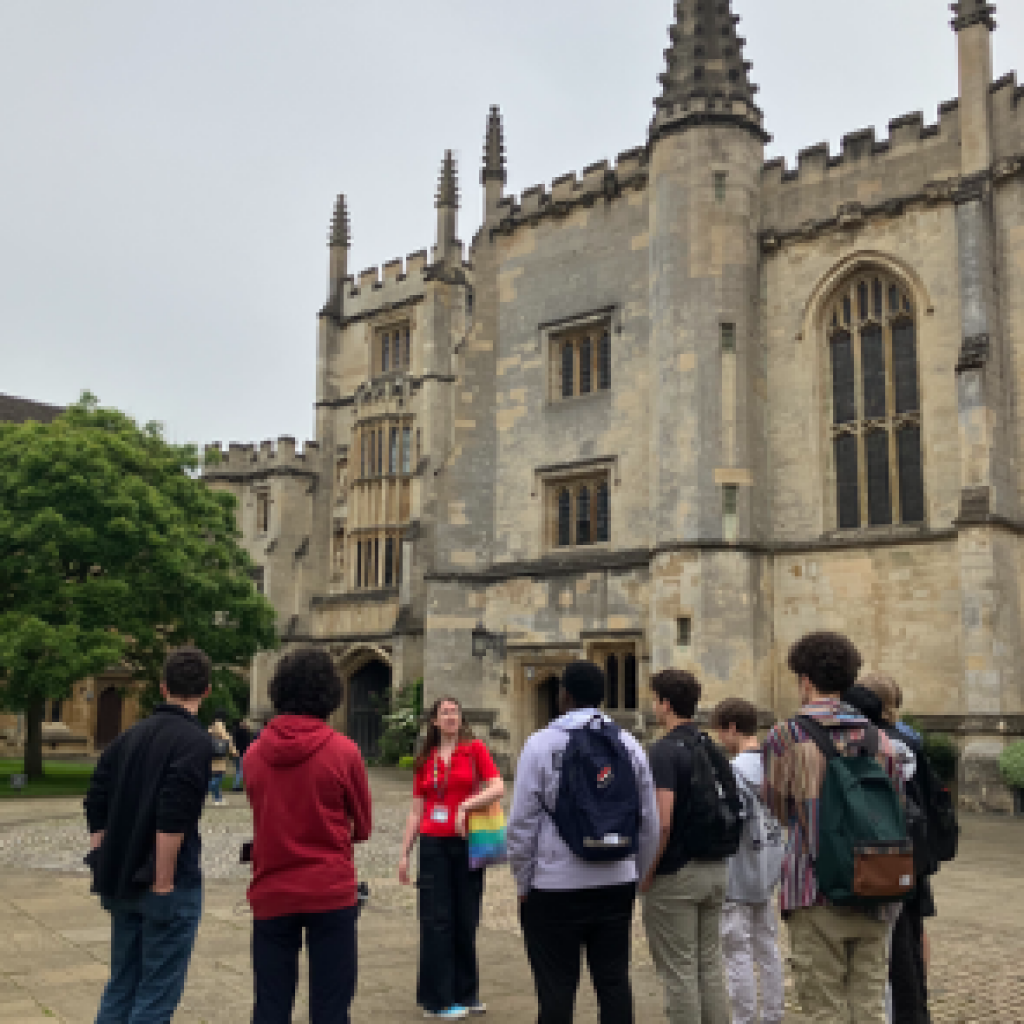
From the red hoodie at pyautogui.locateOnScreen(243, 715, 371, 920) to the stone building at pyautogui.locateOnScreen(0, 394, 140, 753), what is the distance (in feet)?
116

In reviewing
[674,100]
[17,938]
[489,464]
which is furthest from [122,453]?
[17,938]

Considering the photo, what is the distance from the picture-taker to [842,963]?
3.82 meters

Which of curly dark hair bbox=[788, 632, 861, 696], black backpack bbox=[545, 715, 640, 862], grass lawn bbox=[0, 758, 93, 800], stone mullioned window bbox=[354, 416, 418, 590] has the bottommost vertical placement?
grass lawn bbox=[0, 758, 93, 800]

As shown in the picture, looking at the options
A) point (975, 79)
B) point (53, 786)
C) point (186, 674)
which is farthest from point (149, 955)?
point (53, 786)

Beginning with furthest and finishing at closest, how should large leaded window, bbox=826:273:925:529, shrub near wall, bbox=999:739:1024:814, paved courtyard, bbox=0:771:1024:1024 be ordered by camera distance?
large leaded window, bbox=826:273:925:529, shrub near wall, bbox=999:739:1024:814, paved courtyard, bbox=0:771:1024:1024

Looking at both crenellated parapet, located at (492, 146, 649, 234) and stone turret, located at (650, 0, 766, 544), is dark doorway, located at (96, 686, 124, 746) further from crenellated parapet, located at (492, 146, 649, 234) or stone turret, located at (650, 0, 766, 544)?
stone turret, located at (650, 0, 766, 544)

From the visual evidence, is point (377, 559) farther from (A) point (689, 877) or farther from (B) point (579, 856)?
(B) point (579, 856)

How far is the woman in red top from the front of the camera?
5.43 m

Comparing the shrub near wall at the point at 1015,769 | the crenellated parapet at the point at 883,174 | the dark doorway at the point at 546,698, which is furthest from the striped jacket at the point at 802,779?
the dark doorway at the point at 546,698

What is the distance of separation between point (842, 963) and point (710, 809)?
80cm

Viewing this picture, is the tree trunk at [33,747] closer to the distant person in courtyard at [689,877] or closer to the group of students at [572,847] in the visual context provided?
the group of students at [572,847]

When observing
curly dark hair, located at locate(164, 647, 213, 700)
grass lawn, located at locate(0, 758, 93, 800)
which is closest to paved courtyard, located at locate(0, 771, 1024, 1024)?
curly dark hair, located at locate(164, 647, 213, 700)

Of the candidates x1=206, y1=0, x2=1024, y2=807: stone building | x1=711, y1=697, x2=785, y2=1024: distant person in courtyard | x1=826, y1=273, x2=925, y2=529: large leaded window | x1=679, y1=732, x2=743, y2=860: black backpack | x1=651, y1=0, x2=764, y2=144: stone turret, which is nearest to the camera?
x1=679, y1=732, x2=743, y2=860: black backpack

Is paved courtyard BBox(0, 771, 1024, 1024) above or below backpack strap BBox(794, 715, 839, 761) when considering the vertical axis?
below
